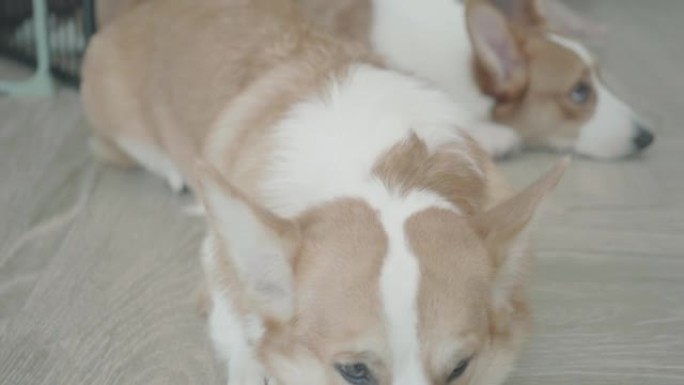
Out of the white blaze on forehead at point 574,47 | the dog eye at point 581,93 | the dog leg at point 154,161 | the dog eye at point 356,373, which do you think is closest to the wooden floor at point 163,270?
the dog leg at point 154,161

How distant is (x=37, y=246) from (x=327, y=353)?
3.59 ft

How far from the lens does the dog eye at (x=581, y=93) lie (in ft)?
8.77

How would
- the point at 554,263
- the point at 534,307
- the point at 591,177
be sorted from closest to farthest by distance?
the point at 534,307
the point at 554,263
the point at 591,177

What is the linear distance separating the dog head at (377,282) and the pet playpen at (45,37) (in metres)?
1.68

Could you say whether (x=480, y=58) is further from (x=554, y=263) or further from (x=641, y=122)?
(x=554, y=263)

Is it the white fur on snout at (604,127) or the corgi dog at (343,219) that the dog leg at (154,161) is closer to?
the corgi dog at (343,219)

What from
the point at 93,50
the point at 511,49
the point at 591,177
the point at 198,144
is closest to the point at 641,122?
the point at 591,177

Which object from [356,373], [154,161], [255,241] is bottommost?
[154,161]

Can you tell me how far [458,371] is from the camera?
125cm

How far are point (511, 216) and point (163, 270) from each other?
→ 39.0 inches

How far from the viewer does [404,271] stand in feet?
3.86

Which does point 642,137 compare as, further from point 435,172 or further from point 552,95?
point 435,172

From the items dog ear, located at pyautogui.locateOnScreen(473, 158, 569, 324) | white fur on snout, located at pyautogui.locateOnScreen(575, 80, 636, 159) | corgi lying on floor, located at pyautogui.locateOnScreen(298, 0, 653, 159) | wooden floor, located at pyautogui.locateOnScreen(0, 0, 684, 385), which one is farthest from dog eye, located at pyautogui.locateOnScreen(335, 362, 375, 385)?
white fur on snout, located at pyautogui.locateOnScreen(575, 80, 636, 159)

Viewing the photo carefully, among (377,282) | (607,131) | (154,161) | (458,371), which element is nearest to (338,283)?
(377,282)
